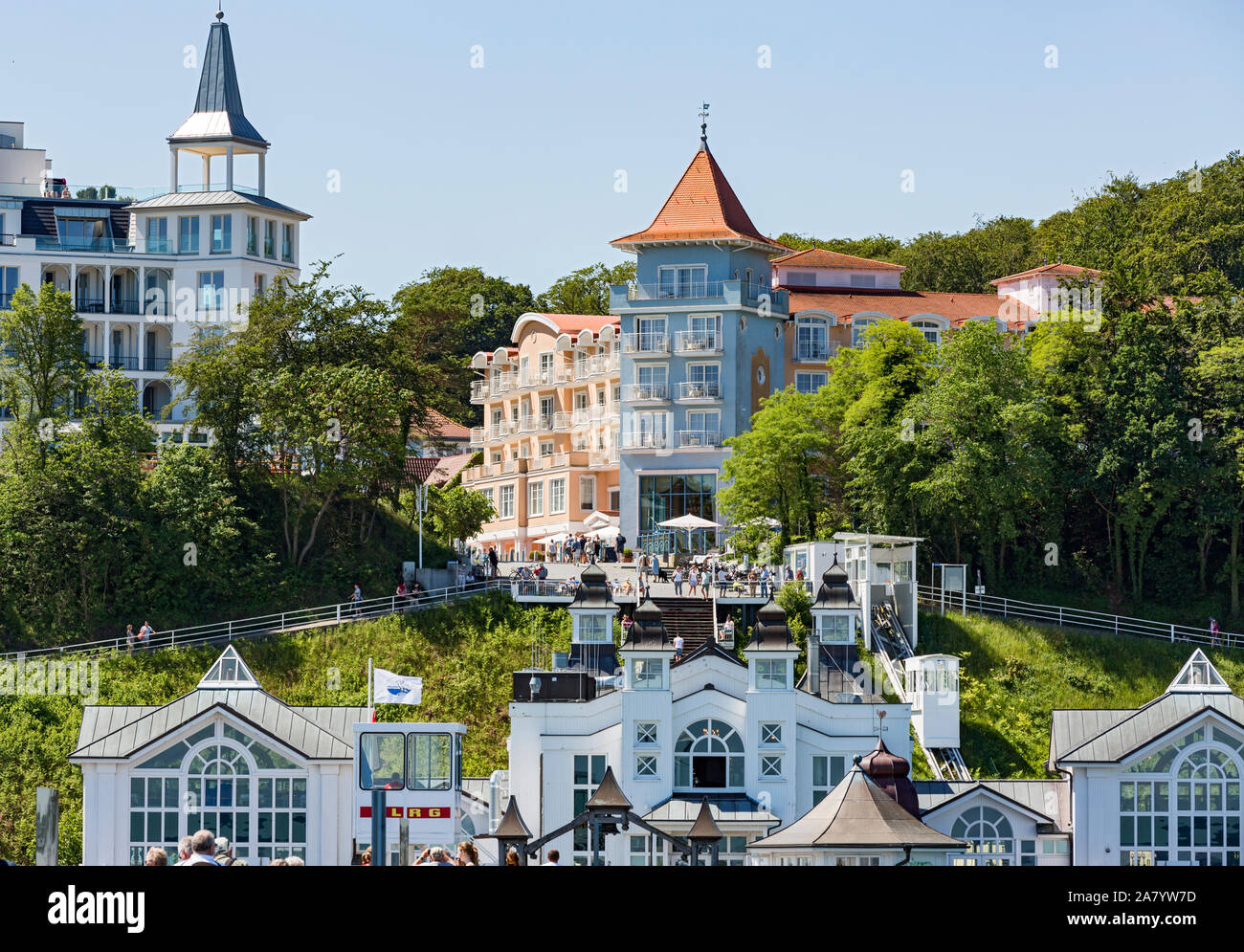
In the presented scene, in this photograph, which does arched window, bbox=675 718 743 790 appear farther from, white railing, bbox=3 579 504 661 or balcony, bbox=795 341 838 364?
balcony, bbox=795 341 838 364

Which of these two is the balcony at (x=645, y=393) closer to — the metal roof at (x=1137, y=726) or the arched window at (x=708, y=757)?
the arched window at (x=708, y=757)

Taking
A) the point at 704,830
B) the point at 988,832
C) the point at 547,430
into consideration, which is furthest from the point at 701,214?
the point at 704,830

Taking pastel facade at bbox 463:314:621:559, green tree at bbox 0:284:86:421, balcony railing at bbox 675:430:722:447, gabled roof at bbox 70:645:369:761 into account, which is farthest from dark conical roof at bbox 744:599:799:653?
pastel facade at bbox 463:314:621:559

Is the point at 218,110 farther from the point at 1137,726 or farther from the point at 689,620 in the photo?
the point at 1137,726

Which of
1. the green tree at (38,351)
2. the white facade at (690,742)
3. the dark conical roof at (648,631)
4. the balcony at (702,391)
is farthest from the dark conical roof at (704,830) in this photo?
the balcony at (702,391)

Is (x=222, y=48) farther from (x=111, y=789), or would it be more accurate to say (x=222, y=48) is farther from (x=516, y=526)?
(x=111, y=789)
